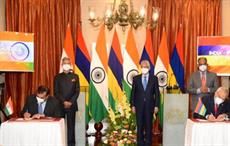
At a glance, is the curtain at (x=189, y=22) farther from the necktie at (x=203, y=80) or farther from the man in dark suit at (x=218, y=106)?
the man in dark suit at (x=218, y=106)

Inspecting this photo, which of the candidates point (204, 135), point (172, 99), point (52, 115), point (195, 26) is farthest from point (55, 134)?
point (195, 26)

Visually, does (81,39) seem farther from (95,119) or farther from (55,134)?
(55,134)

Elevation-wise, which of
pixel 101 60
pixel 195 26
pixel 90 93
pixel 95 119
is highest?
pixel 195 26

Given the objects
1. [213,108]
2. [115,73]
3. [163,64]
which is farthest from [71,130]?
[213,108]

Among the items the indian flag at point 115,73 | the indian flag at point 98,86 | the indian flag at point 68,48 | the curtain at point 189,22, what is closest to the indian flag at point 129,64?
the indian flag at point 115,73

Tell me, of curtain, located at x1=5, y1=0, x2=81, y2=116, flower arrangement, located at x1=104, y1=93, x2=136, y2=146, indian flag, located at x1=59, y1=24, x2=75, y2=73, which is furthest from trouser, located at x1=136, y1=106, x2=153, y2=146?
curtain, located at x1=5, y1=0, x2=81, y2=116

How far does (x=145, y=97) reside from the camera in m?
6.39

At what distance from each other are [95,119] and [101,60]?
1065 millimetres

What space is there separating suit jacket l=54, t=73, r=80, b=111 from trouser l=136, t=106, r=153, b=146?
99 centimetres

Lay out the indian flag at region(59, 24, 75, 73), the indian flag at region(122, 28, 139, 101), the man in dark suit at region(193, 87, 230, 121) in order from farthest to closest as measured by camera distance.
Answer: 1. the indian flag at region(122, 28, 139, 101)
2. the indian flag at region(59, 24, 75, 73)
3. the man in dark suit at region(193, 87, 230, 121)

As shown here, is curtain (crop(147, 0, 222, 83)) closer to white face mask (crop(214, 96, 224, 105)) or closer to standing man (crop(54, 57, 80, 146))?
standing man (crop(54, 57, 80, 146))

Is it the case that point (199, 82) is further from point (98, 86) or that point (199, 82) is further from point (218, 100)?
point (98, 86)

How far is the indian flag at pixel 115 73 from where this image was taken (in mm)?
7785

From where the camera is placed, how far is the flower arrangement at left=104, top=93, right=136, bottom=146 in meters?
6.69
